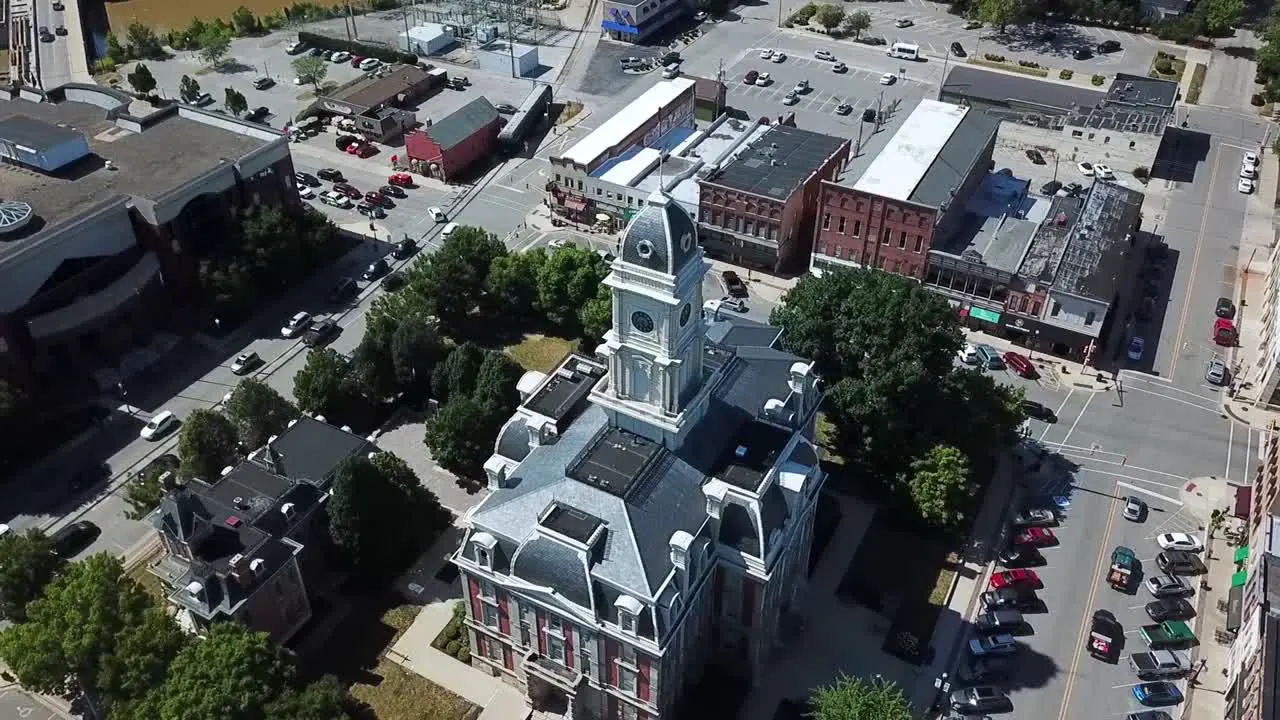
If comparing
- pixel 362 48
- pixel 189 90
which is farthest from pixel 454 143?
pixel 189 90

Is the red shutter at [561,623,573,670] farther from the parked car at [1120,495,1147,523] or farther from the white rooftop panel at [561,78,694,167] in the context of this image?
the white rooftop panel at [561,78,694,167]

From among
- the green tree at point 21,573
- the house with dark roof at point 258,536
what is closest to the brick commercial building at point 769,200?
the house with dark roof at point 258,536

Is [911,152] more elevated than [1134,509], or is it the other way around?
[911,152]

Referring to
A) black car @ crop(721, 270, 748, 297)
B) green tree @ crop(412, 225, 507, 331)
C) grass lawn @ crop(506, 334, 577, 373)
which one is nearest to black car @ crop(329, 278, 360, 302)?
green tree @ crop(412, 225, 507, 331)

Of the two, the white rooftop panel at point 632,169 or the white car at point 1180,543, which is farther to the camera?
the white rooftop panel at point 632,169

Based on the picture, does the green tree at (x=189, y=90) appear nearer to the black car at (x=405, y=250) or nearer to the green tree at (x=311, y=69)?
the green tree at (x=311, y=69)

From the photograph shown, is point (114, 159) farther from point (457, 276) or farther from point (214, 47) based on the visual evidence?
point (214, 47)
